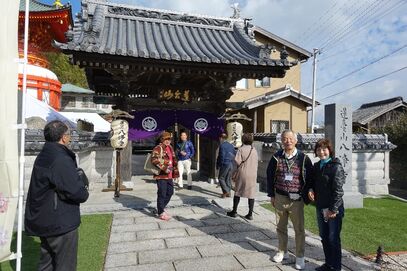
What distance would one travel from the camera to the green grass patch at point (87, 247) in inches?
176

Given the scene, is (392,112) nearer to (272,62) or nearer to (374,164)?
(374,164)

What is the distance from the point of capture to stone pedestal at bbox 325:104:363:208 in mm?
8062

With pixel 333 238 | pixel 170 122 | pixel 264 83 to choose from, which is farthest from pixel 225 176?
pixel 264 83

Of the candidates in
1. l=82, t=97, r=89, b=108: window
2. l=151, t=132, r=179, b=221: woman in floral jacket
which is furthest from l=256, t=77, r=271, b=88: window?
l=82, t=97, r=89, b=108: window

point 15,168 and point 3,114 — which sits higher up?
point 3,114

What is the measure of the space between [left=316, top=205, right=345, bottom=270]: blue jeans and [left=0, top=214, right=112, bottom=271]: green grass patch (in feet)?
10.7

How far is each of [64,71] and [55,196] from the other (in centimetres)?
3666

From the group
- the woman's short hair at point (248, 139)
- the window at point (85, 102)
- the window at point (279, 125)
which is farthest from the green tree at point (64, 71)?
the woman's short hair at point (248, 139)

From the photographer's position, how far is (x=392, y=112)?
24609mm

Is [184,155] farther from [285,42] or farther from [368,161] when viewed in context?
[285,42]

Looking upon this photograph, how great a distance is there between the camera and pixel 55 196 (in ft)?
10.5

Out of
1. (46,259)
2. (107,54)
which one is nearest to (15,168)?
(46,259)

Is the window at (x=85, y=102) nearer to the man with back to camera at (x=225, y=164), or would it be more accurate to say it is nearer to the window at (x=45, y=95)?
the window at (x=45, y=95)

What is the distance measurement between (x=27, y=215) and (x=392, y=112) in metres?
27.6
